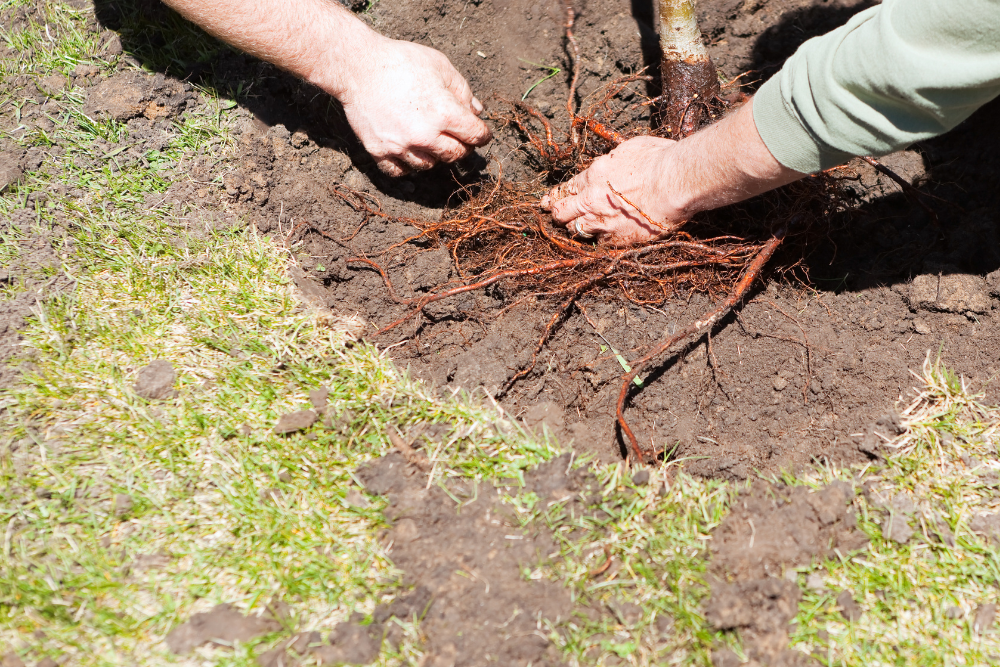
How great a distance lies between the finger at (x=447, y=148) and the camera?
77.5 inches

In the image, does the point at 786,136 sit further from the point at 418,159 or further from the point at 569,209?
the point at 418,159

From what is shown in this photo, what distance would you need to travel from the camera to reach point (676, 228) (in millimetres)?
1988

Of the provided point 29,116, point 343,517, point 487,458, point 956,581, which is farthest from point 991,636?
point 29,116

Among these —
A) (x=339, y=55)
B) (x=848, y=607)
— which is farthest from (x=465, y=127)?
(x=848, y=607)

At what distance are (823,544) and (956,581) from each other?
13.2 inches

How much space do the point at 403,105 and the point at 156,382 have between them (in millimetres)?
1088

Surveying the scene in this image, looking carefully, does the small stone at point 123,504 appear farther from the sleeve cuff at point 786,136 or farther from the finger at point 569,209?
the sleeve cuff at point 786,136

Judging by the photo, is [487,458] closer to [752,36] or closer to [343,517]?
[343,517]

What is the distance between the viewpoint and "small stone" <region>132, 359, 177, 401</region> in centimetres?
171

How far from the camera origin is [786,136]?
4.85 ft

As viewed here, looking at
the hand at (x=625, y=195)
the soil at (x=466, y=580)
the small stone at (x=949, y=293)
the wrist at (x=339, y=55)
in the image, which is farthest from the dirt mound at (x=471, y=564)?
the small stone at (x=949, y=293)

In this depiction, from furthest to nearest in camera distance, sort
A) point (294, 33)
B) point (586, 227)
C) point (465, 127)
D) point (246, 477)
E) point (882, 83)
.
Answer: point (586, 227), point (465, 127), point (294, 33), point (246, 477), point (882, 83)

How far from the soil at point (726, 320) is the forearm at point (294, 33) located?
22 centimetres

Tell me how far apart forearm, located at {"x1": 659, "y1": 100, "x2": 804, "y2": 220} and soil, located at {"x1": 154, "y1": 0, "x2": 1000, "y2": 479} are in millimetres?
356
